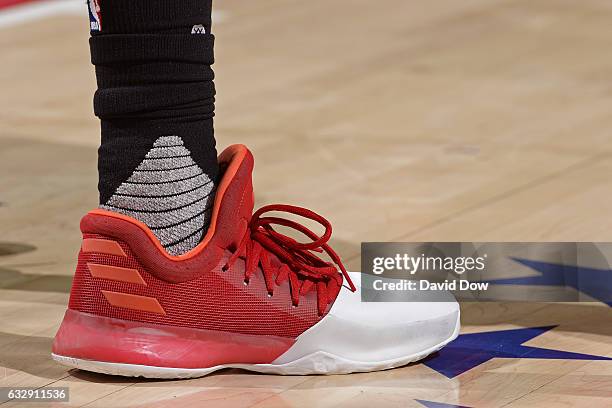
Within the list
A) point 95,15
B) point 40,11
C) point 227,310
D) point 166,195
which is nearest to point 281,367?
point 227,310

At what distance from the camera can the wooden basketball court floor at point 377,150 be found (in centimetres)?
123

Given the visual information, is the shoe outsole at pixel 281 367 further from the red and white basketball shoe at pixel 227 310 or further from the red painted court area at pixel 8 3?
the red painted court area at pixel 8 3

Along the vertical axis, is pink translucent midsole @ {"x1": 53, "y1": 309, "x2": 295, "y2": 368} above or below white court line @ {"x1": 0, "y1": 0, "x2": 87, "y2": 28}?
below

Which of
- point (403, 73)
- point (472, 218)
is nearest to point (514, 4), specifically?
point (403, 73)

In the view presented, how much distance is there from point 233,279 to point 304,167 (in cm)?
85

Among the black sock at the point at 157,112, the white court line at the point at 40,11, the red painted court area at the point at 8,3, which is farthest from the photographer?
the red painted court area at the point at 8,3

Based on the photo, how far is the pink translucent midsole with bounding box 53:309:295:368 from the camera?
1.19 m

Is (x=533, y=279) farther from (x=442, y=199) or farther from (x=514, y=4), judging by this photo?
(x=514, y=4)

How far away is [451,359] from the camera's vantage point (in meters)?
1.28

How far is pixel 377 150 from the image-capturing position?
2135mm

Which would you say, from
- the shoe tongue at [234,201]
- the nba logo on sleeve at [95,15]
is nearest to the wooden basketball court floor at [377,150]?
the shoe tongue at [234,201]

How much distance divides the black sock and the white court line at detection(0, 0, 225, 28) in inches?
82.9

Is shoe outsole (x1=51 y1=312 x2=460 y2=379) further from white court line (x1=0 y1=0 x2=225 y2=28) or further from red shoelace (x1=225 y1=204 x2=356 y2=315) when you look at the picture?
white court line (x1=0 y1=0 x2=225 y2=28)

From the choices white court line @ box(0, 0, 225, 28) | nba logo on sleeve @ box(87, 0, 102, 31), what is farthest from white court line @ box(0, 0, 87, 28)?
nba logo on sleeve @ box(87, 0, 102, 31)
